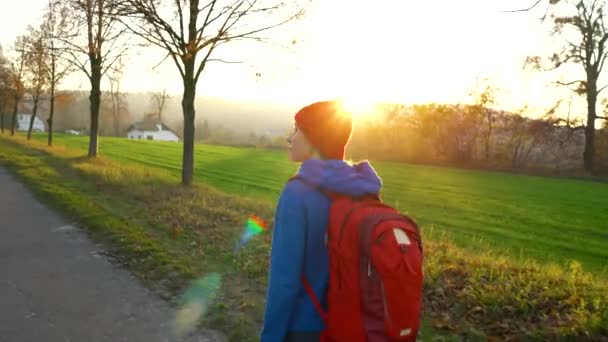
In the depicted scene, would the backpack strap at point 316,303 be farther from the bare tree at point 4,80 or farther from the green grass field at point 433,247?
the bare tree at point 4,80

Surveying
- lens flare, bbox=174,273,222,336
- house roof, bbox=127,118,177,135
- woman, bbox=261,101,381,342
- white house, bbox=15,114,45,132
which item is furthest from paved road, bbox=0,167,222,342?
white house, bbox=15,114,45,132

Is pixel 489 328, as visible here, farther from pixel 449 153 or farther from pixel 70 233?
pixel 449 153

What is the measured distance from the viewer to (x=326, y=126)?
7.40 feet

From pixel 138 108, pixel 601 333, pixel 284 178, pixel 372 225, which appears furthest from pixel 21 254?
pixel 138 108

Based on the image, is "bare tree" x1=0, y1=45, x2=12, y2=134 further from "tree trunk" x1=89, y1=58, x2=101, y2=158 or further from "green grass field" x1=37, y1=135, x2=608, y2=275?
"tree trunk" x1=89, y1=58, x2=101, y2=158

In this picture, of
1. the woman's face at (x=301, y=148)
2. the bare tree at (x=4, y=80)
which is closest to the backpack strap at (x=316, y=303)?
the woman's face at (x=301, y=148)

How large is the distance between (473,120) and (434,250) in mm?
38938

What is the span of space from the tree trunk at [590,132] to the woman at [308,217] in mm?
36153

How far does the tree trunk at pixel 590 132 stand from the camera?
33.2 metres

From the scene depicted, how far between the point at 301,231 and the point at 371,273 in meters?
0.37

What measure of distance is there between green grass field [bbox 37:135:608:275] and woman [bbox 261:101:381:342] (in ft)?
31.2

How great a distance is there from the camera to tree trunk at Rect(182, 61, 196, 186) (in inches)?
537

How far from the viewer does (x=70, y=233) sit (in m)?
8.23

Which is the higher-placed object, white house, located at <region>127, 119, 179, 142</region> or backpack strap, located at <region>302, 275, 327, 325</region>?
white house, located at <region>127, 119, 179, 142</region>
